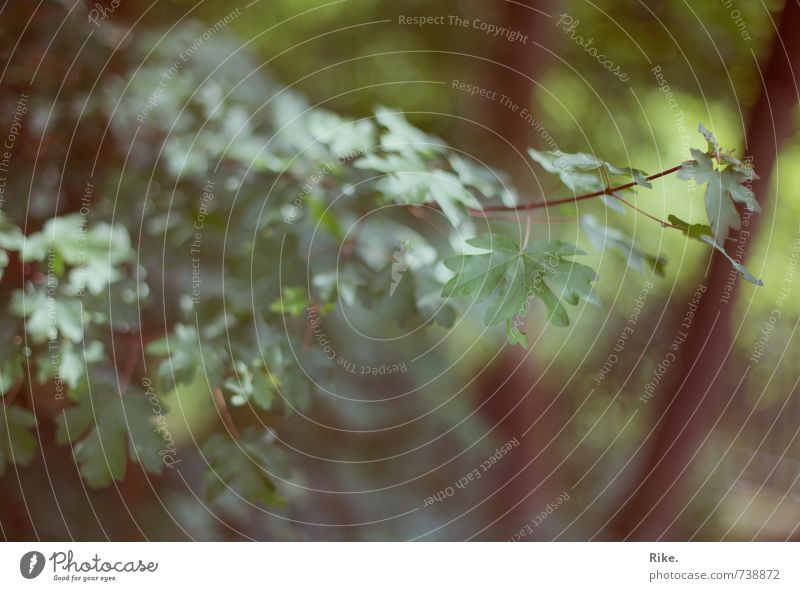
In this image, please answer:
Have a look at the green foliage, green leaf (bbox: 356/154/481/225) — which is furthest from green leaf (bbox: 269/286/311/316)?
green leaf (bbox: 356/154/481/225)

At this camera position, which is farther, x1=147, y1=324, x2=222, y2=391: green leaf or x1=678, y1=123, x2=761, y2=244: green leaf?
x1=147, y1=324, x2=222, y2=391: green leaf

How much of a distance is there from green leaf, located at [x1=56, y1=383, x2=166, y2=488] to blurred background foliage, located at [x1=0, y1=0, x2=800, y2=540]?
0.05 meters

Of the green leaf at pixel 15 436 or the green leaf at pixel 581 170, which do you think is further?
the green leaf at pixel 15 436

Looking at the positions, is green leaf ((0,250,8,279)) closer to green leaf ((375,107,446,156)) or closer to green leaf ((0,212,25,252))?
green leaf ((0,212,25,252))

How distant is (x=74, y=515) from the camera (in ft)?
2.09

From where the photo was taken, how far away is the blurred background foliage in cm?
60

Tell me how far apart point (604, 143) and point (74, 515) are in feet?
2.18

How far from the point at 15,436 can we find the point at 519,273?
0.45 m

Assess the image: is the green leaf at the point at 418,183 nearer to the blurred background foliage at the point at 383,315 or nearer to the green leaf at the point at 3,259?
the blurred background foliage at the point at 383,315

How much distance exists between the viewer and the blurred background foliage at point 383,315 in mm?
604

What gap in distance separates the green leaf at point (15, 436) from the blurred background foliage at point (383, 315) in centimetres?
3

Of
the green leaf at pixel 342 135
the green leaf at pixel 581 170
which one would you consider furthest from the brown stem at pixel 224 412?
the green leaf at pixel 581 170

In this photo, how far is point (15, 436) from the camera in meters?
0.59
